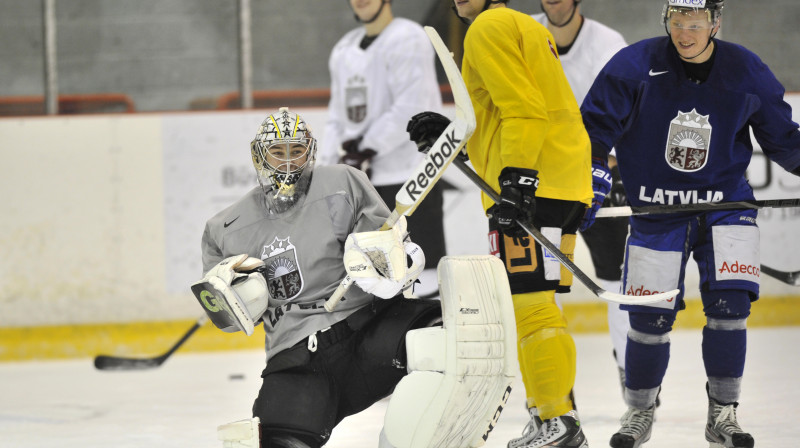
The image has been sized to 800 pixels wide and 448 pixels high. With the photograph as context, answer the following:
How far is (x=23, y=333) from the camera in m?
4.71

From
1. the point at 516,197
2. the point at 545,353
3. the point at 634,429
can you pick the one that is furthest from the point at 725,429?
the point at 516,197

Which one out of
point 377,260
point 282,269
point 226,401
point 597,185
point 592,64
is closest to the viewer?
point 377,260

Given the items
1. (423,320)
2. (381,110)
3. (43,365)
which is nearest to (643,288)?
(423,320)

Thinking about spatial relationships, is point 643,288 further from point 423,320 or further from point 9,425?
point 9,425

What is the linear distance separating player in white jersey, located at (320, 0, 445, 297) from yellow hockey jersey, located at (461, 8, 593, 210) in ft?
4.68

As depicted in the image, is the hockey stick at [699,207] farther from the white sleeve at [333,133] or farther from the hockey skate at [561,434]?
the white sleeve at [333,133]

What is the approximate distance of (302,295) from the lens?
2357mm

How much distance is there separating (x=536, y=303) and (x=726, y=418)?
496mm

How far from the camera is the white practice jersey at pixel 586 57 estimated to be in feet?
11.1

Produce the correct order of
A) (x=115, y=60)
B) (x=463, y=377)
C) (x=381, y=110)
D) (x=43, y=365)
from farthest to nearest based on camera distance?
(x=115, y=60), (x=43, y=365), (x=381, y=110), (x=463, y=377)

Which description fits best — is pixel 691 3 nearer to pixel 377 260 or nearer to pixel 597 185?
pixel 597 185

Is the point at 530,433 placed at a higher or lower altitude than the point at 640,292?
lower

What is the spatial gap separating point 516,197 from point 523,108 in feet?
0.65

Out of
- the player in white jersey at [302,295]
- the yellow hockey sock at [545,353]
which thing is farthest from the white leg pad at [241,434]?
the yellow hockey sock at [545,353]
